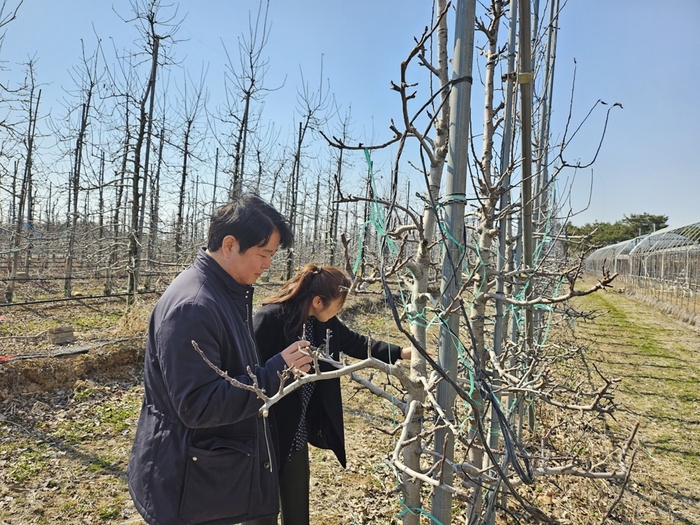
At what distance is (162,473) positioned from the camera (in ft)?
4.29

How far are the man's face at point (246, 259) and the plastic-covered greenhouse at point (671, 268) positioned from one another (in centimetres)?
1222

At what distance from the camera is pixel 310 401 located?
2.05 metres

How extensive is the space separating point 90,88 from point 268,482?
479 inches

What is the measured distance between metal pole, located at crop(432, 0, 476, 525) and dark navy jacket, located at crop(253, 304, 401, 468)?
0.54 metres

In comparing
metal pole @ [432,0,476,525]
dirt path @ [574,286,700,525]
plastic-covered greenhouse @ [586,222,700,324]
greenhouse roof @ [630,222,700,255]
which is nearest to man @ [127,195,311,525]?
metal pole @ [432,0,476,525]

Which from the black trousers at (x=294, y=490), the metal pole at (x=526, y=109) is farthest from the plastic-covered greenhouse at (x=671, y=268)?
the black trousers at (x=294, y=490)

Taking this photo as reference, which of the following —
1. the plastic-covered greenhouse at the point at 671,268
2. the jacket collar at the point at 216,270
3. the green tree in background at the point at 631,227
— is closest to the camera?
the jacket collar at the point at 216,270

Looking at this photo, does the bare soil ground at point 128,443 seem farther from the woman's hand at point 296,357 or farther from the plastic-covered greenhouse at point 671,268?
the plastic-covered greenhouse at point 671,268

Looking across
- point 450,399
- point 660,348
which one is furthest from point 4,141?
point 660,348

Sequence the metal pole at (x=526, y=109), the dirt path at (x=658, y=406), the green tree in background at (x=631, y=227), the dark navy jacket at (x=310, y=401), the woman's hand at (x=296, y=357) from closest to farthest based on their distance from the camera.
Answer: the metal pole at (x=526, y=109) → the woman's hand at (x=296, y=357) → the dark navy jacket at (x=310, y=401) → the dirt path at (x=658, y=406) → the green tree in background at (x=631, y=227)

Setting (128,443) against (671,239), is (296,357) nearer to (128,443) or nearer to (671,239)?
(128,443)

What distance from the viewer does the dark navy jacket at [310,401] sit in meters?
1.90

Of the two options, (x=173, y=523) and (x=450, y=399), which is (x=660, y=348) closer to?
(x=450, y=399)

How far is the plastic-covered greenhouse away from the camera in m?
13.2
